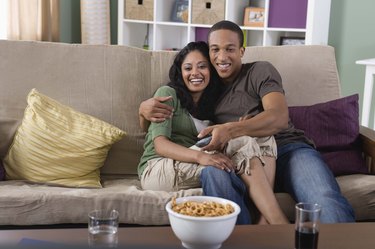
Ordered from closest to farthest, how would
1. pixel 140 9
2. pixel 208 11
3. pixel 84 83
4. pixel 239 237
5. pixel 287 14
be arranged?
pixel 239 237, pixel 84 83, pixel 287 14, pixel 208 11, pixel 140 9

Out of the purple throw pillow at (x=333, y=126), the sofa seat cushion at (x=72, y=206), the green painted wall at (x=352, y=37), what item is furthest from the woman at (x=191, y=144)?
the green painted wall at (x=352, y=37)

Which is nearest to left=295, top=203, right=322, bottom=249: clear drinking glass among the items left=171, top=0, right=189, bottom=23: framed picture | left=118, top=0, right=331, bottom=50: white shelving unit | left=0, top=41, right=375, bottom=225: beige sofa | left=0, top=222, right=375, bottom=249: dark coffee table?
left=0, top=222, right=375, bottom=249: dark coffee table

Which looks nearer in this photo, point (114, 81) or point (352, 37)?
point (114, 81)

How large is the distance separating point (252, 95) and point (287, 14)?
5.19 ft

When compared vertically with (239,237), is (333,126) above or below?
above

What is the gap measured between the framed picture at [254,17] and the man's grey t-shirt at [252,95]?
1560mm

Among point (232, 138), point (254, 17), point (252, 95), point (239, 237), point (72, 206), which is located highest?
point (254, 17)

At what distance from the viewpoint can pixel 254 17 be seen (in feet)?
12.3

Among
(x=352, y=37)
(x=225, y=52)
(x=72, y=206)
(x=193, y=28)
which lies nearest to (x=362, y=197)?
(x=225, y=52)

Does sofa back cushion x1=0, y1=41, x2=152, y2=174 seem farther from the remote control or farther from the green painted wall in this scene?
the green painted wall

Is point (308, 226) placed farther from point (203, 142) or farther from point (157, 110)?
point (157, 110)

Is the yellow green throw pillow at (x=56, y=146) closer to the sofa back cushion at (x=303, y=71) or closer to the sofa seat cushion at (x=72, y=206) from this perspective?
the sofa seat cushion at (x=72, y=206)

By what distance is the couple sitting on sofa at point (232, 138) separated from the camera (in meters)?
1.89

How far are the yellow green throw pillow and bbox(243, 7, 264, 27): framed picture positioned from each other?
1817mm
